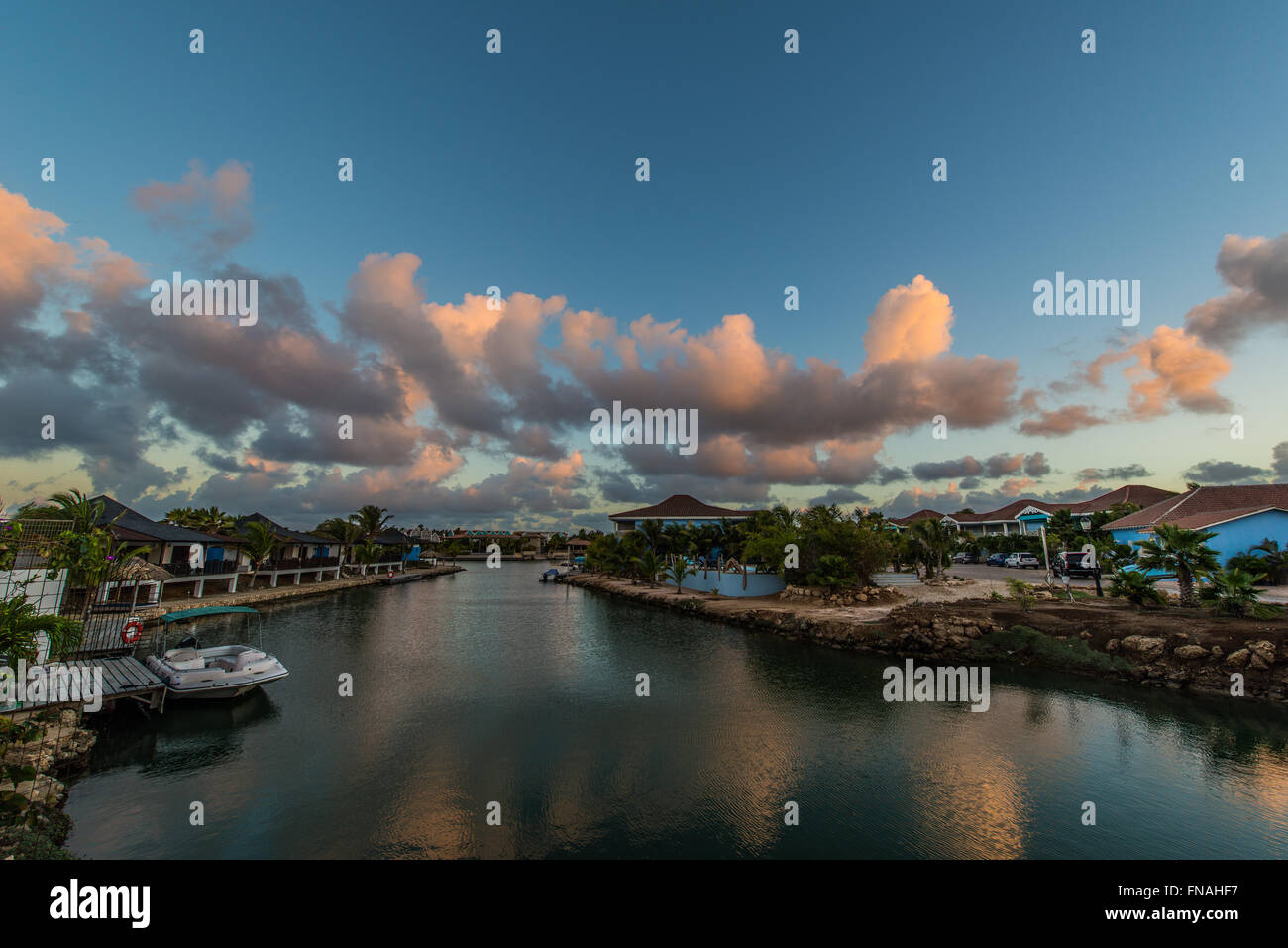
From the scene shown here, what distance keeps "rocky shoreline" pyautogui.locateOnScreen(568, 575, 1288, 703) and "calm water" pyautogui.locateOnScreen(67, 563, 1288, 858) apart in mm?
1903

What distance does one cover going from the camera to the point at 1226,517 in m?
37.5

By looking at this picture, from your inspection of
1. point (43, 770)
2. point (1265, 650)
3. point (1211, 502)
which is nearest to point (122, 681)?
point (43, 770)

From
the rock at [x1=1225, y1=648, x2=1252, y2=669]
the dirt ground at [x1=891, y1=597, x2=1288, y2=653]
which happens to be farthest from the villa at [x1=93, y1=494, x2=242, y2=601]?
the rock at [x1=1225, y1=648, x2=1252, y2=669]

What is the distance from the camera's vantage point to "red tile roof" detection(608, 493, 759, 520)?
110 meters

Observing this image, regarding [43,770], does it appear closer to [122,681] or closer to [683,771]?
[122,681]

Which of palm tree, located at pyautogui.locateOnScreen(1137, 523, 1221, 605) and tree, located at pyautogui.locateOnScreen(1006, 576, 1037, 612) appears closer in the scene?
palm tree, located at pyautogui.locateOnScreen(1137, 523, 1221, 605)

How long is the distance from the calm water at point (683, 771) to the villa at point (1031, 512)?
138 ft

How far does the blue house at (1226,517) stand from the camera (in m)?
37.0

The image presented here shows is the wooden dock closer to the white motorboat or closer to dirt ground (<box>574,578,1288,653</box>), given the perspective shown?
the white motorboat

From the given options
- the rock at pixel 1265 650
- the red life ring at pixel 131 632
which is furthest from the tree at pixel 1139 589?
the red life ring at pixel 131 632

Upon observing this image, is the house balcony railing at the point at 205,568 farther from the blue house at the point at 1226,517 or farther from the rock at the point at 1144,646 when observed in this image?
the blue house at the point at 1226,517

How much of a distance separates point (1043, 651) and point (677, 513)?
86.0 m
